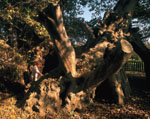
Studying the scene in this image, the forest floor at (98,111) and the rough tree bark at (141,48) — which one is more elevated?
the rough tree bark at (141,48)

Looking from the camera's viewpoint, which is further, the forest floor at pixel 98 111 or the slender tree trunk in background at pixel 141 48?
the slender tree trunk in background at pixel 141 48

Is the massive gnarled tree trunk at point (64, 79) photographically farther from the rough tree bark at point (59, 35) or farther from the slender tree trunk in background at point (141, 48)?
the slender tree trunk in background at point (141, 48)

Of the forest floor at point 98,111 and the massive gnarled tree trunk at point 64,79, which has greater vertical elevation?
the massive gnarled tree trunk at point 64,79

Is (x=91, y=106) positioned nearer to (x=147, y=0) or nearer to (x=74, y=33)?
(x=74, y=33)

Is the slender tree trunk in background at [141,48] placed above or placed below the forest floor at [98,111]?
above

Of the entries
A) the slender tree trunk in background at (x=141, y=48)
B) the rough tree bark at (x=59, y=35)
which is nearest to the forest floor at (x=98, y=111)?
the rough tree bark at (x=59, y=35)

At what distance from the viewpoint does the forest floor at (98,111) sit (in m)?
5.36

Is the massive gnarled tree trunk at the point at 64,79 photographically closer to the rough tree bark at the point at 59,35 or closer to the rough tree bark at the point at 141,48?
the rough tree bark at the point at 59,35

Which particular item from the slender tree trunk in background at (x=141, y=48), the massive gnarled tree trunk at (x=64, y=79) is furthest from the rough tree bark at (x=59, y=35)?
the slender tree trunk in background at (x=141, y=48)

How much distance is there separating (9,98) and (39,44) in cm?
325

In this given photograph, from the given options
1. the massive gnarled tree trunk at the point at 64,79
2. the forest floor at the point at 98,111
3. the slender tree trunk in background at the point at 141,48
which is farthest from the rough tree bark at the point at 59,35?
the slender tree trunk in background at the point at 141,48

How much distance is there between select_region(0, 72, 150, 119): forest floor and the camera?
536cm

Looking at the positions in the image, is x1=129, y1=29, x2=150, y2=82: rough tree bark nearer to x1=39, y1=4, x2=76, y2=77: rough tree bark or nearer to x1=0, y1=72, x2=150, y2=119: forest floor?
x1=0, y1=72, x2=150, y2=119: forest floor

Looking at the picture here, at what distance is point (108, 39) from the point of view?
7.09 metres
